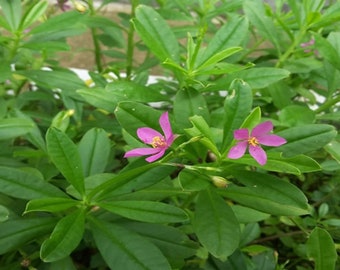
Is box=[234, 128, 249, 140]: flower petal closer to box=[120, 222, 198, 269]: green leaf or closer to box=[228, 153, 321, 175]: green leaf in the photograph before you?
box=[228, 153, 321, 175]: green leaf

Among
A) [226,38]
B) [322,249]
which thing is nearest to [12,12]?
[226,38]

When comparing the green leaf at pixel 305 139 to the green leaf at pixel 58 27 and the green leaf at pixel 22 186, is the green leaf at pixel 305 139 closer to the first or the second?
the green leaf at pixel 22 186

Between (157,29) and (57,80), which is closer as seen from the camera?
(157,29)

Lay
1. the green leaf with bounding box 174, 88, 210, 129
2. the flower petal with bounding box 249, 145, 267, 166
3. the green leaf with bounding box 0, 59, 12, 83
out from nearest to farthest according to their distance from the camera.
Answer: the flower petal with bounding box 249, 145, 267, 166, the green leaf with bounding box 174, 88, 210, 129, the green leaf with bounding box 0, 59, 12, 83

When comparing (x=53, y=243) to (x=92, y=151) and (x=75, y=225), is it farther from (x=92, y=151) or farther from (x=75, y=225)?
(x=92, y=151)

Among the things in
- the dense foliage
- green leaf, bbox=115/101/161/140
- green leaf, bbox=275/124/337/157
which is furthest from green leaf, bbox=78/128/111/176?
green leaf, bbox=275/124/337/157

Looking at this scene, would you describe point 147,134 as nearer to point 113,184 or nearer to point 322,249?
point 113,184
